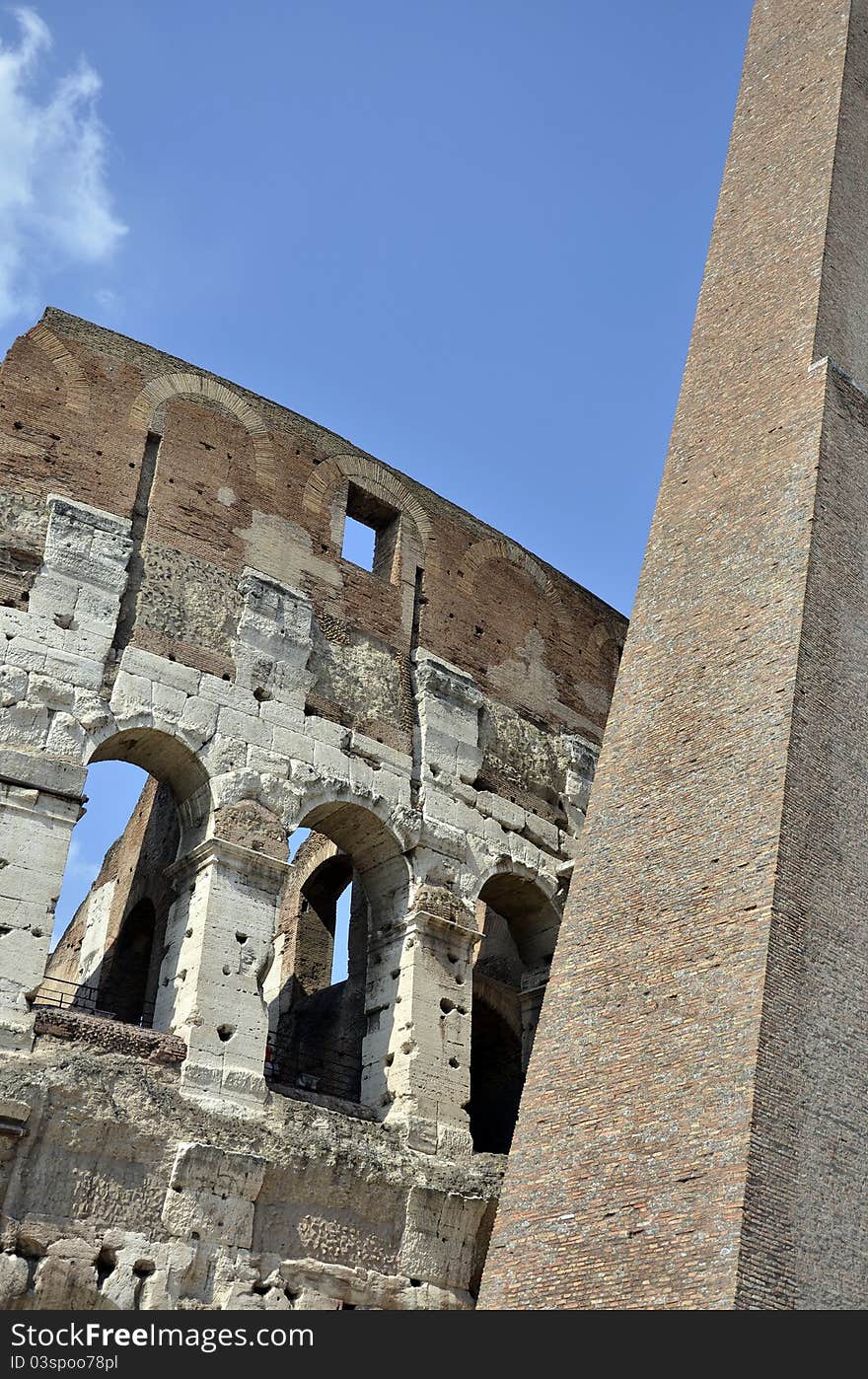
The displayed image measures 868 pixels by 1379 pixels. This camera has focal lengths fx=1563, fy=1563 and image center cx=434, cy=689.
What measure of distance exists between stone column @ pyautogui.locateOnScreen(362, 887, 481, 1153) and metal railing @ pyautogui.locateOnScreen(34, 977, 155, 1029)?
1.85 m

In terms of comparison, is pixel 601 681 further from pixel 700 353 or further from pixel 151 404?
pixel 151 404

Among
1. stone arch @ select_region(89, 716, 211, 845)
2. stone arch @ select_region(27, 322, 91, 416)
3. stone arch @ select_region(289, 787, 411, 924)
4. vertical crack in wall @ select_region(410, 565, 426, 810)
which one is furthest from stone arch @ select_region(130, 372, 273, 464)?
stone arch @ select_region(289, 787, 411, 924)

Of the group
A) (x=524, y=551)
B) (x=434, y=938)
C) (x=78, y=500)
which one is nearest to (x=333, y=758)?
(x=434, y=938)

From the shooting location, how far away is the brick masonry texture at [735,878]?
9281mm

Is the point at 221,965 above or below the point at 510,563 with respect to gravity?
below

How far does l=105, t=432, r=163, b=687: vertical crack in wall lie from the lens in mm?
12266

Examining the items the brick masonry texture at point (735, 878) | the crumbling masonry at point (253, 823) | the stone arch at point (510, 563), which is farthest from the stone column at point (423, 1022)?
the stone arch at point (510, 563)

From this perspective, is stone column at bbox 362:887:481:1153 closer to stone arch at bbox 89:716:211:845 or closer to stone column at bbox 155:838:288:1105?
stone column at bbox 155:838:288:1105

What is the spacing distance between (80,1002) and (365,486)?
601 centimetres

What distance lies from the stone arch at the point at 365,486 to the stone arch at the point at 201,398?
0.56 m

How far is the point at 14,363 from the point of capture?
505 inches

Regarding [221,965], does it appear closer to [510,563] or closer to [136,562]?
[136,562]

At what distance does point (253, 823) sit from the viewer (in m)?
12.5

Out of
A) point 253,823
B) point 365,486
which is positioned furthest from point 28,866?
point 365,486
